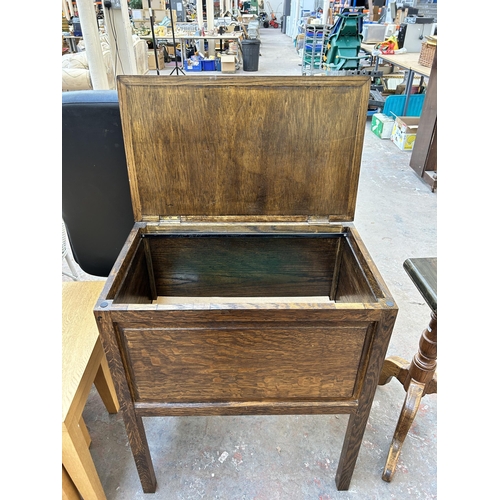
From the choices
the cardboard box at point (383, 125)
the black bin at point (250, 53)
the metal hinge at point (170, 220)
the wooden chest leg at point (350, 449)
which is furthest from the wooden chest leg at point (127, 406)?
the black bin at point (250, 53)

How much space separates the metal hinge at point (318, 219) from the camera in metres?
1.09

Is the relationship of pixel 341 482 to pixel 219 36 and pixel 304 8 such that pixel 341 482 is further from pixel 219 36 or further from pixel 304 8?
pixel 304 8

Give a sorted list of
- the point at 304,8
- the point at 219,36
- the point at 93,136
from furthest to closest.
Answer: the point at 304,8
the point at 219,36
the point at 93,136

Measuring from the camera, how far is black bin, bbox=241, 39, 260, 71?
21.3ft

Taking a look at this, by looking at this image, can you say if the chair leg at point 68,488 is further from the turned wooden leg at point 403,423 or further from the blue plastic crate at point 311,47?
the blue plastic crate at point 311,47

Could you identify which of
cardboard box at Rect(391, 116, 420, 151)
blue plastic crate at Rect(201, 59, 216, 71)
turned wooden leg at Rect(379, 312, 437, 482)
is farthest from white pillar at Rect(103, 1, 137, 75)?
turned wooden leg at Rect(379, 312, 437, 482)

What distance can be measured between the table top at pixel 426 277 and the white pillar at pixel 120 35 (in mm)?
3590

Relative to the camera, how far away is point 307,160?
3.38ft

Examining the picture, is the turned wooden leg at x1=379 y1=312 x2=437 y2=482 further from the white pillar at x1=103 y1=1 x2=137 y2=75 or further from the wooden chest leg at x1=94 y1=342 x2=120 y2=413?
the white pillar at x1=103 y1=1 x2=137 y2=75

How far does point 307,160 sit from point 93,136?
0.70m

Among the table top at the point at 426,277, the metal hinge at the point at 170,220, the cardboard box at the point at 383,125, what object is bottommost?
the cardboard box at the point at 383,125

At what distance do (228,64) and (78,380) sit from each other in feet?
22.0

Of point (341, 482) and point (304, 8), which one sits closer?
point (341, 482)

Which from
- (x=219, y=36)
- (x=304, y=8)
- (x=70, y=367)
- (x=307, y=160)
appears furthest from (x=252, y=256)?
(x=304, y=8)
